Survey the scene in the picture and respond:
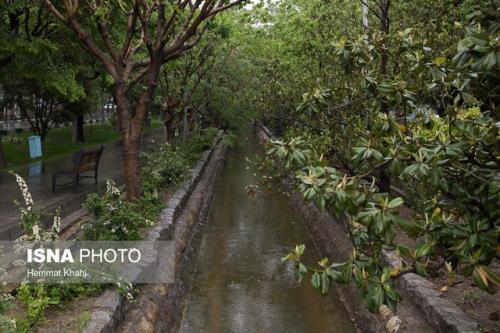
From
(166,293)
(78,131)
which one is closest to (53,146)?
(78,131)

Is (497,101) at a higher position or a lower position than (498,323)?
higher

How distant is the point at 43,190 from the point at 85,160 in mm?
1416

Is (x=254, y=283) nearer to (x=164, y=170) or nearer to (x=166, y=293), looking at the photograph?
(x=166, y=293)

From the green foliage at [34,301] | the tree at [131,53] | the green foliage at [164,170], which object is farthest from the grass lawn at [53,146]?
the green foliage at [34,301]

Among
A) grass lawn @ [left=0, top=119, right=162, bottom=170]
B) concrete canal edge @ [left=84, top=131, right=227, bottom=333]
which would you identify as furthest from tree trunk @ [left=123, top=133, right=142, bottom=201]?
grass lawn @ [left=0, top=119, right=162, bottom=170]

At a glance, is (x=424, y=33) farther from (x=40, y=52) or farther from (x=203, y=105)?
(x=203, y=105)

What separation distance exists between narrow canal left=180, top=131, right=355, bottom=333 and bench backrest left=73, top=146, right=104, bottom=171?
3585 mm

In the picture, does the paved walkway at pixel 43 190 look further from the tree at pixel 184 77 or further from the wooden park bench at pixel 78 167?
the tree at pixel 184 77

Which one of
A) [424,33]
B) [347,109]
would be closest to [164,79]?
[347,109]

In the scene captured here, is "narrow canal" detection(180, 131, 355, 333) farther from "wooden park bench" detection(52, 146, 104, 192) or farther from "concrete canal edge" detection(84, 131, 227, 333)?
"wooden park bench" detection(52, 146, 104, 192)

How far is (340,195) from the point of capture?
3682mm

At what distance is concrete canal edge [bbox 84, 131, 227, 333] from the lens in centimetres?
624

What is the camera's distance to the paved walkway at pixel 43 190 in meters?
11.2

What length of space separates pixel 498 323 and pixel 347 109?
20.2 feet
